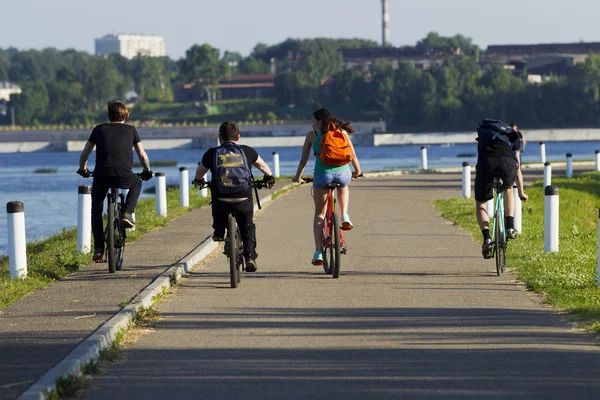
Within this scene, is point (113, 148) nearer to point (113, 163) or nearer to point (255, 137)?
point (113, 163)

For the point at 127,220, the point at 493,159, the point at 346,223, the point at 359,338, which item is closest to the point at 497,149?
the point at 493,159

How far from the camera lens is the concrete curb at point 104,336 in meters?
7.54

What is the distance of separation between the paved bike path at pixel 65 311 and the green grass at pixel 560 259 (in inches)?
144

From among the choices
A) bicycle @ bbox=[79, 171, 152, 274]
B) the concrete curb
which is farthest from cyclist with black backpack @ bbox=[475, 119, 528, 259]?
bicycle @ bbox=[79, 171, 152, 274]

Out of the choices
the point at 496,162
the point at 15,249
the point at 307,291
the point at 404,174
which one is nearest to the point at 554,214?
the point at 496,162

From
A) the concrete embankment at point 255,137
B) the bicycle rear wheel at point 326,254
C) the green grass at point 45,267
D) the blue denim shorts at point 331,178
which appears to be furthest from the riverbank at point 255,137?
the blue denim shorts at point 331,178

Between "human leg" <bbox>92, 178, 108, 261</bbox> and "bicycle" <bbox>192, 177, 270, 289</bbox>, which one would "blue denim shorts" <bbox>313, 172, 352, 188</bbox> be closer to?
"bicycle" <bbox>192, 177, 270, 289</bbox>

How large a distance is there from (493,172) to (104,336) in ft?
18.1

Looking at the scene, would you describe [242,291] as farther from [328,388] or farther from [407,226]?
[407,226]

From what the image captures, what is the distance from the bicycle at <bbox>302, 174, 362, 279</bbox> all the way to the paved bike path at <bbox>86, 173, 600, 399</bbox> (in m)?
0.15

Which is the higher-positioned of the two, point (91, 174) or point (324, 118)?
point (324, 118)

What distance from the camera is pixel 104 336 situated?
357 inches

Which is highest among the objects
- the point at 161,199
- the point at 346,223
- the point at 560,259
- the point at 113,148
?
the point at 113,148

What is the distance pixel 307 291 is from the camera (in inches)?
480
